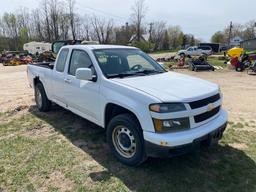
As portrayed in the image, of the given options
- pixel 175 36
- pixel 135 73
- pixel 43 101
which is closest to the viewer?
pixel 135 73

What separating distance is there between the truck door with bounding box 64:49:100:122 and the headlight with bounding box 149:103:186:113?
122cm

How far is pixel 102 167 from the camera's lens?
3803mm

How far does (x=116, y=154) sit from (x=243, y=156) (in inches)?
81.4

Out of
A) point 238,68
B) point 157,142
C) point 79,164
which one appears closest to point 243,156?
point 157,142

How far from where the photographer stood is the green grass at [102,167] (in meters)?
3.33

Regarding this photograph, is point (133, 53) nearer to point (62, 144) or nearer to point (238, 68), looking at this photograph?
point (62, 144)

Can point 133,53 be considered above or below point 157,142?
above

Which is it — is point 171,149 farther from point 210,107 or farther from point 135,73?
point 135,73

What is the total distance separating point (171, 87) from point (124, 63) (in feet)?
4.11

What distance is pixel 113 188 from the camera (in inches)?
129

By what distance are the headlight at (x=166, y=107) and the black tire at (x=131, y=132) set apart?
17.6 inches

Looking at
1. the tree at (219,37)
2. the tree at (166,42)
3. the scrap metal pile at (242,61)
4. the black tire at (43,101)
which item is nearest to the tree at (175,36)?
the tree at (166,42)

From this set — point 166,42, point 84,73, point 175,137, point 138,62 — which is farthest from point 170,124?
point 166,42

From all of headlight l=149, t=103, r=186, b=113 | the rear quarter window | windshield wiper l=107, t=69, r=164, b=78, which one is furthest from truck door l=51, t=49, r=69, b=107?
headlight l=149, t=103, r=186, b=113
